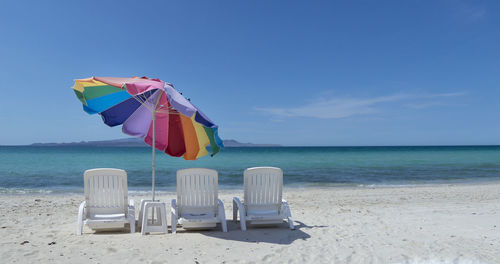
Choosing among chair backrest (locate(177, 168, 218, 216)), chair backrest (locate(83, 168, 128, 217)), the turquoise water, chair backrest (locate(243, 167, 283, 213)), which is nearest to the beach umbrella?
chair backrest (locate(177, 168, 218, 216))

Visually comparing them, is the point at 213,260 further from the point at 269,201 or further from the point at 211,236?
the point at 269,201

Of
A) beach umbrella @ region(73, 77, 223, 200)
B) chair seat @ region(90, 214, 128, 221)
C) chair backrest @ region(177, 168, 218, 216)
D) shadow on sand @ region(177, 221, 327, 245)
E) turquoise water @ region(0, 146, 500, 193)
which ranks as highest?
beach umbrella @ region(73, 77, 223, 200)

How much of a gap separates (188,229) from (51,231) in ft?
6.88

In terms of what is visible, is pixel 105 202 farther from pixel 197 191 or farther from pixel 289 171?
pixel 289 171

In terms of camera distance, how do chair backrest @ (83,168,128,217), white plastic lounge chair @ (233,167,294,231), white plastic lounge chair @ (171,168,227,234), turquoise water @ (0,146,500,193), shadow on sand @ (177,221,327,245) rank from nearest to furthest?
shadow on sand @ (177,221,327,245)
chair backrest @ (83,168,128,217)
white plastic lounge chair @ (171,168,227,234)
white plastic lounge chair @ (233,167,294,231)
turquoise water @ (0,146,500,193)

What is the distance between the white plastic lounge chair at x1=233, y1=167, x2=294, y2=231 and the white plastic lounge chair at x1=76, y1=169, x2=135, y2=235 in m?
1.75

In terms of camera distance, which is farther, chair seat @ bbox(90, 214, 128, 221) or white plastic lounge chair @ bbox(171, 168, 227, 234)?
white plastic lounge chair @ bbox(171, 168, 227, 234)

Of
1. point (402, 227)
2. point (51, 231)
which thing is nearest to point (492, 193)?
point (402, 227)

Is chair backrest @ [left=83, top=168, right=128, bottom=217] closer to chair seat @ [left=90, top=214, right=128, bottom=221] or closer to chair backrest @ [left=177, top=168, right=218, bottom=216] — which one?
chair seat @ [left=90, top=214, right=128, bottom=221]

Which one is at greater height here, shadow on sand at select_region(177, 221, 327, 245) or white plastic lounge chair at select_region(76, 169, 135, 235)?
white plastic lounge chair at select_region(76, 169, 135, 235)

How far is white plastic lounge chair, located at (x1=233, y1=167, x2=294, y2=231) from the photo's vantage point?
203 inches

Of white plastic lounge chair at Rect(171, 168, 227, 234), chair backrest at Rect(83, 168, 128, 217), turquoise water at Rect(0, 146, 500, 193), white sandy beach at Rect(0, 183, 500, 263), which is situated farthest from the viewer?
turquoise water at Rect(0, 146, 500, 193)

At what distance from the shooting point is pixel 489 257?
389 centimetres

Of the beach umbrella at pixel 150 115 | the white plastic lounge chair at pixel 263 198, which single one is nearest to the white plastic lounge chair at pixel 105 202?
the beach umbrella at pixel 150 115
